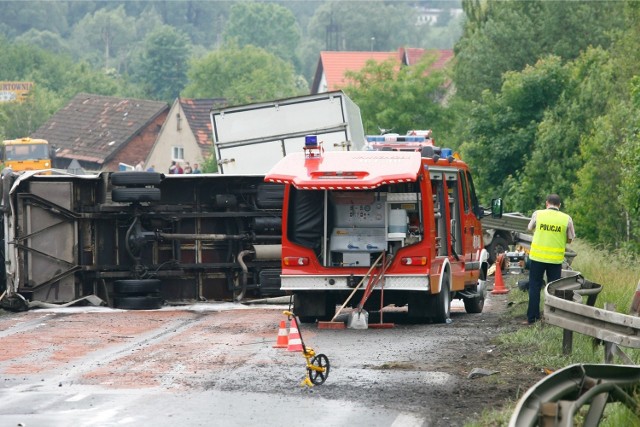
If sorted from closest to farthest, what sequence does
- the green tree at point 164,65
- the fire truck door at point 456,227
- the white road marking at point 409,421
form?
the white road marking at point 409,421, the fire truck door at point 456,227, the green tree at point 164,65

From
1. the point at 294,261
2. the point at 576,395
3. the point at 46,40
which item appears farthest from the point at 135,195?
the point at 46,40

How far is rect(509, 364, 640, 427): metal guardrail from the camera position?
8.27 meters

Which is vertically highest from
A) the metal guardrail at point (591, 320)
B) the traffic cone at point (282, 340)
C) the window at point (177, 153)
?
the metal guardrail at point (591, 320)

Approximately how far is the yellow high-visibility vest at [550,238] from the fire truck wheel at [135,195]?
19.1ft

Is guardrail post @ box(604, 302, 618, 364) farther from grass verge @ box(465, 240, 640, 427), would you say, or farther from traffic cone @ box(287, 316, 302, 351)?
traffic cone @ box(287, 316, 302, 351)

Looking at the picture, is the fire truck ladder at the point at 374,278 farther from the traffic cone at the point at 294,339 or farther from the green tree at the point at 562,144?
the green tree at the point at 562,144

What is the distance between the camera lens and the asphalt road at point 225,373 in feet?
33.7

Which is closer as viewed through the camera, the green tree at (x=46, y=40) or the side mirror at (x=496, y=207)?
the side mirror at (x=496, y=207)

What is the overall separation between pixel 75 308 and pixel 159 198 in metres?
1.90

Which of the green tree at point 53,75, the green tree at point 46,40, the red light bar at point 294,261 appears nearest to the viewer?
the red light bar at point 294,261

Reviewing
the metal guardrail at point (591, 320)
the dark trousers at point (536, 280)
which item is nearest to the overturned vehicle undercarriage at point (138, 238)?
the dark trousers at point (536, 280)

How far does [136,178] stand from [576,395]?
40.6ft

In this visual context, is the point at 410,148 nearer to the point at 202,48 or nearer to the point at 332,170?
the point at 332,170

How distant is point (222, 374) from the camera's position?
12.3 meters
